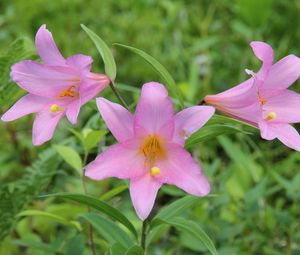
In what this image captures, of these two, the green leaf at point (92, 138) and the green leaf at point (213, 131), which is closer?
the green leaf at point (213, 131)

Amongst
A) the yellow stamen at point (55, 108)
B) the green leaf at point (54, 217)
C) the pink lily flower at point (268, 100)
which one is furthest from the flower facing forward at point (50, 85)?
the green leaf at point (54, 217)

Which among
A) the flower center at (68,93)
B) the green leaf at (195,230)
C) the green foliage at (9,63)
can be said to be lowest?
the green leaf at (195,230)

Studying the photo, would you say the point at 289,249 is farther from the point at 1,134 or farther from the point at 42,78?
the point at 1,134

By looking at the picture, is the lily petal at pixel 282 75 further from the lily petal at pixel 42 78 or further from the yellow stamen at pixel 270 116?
the lily petal at pixel 42 78

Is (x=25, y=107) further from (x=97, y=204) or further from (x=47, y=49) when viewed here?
(x=97, y=204)

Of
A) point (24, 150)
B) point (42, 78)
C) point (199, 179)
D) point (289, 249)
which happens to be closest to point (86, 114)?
point (24, 150)

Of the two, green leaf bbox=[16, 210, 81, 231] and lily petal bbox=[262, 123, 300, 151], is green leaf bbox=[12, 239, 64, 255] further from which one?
lily petal bbox=[262, 123, 300, 151]
